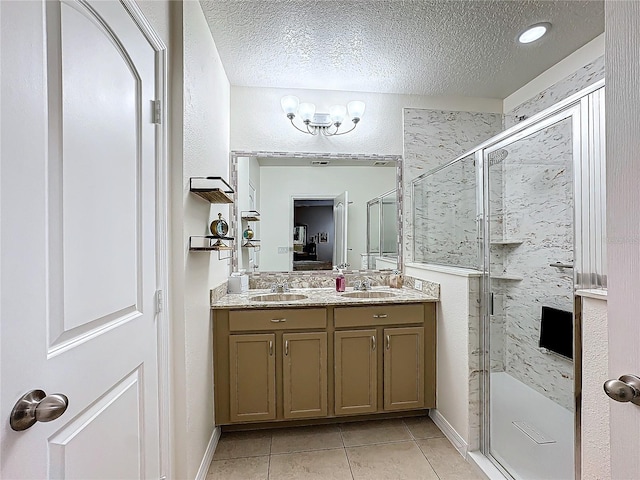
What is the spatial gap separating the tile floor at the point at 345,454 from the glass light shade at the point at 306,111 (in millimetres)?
2250

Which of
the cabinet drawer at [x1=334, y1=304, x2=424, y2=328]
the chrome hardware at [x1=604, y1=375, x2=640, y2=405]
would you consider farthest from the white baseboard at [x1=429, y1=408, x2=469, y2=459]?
the chrome hardware at [x1=604, y1=375, x2=640, y2=405]

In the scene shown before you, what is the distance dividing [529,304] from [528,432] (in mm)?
758

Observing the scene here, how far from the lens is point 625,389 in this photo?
0.67 metres

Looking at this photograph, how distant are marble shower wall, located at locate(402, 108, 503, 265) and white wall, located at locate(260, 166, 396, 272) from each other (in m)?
0.20

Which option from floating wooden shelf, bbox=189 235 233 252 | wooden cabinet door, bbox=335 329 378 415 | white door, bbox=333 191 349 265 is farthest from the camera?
white door, bbox=333 191 349 265

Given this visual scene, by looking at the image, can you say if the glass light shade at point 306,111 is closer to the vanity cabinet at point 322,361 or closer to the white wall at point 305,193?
the white wall at point 305,193

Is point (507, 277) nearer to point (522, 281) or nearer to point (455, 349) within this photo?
point (522, 281)

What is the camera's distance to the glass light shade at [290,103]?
2.67 metres

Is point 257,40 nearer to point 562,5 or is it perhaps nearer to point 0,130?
point 562,5

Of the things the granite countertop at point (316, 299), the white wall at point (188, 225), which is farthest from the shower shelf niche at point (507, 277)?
the white wall at point (188, 225)

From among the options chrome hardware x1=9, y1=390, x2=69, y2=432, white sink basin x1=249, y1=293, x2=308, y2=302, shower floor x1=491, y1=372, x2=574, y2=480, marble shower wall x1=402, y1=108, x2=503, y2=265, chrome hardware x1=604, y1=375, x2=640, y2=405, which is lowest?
shower floor x1=491, y1=372, x2=574, y2=480

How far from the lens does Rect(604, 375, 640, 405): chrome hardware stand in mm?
663

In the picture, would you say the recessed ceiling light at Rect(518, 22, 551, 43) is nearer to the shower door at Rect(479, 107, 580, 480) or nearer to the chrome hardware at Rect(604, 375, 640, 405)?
the shower door at Rect(479, 107, 580, 480)

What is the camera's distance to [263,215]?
9.46ft
